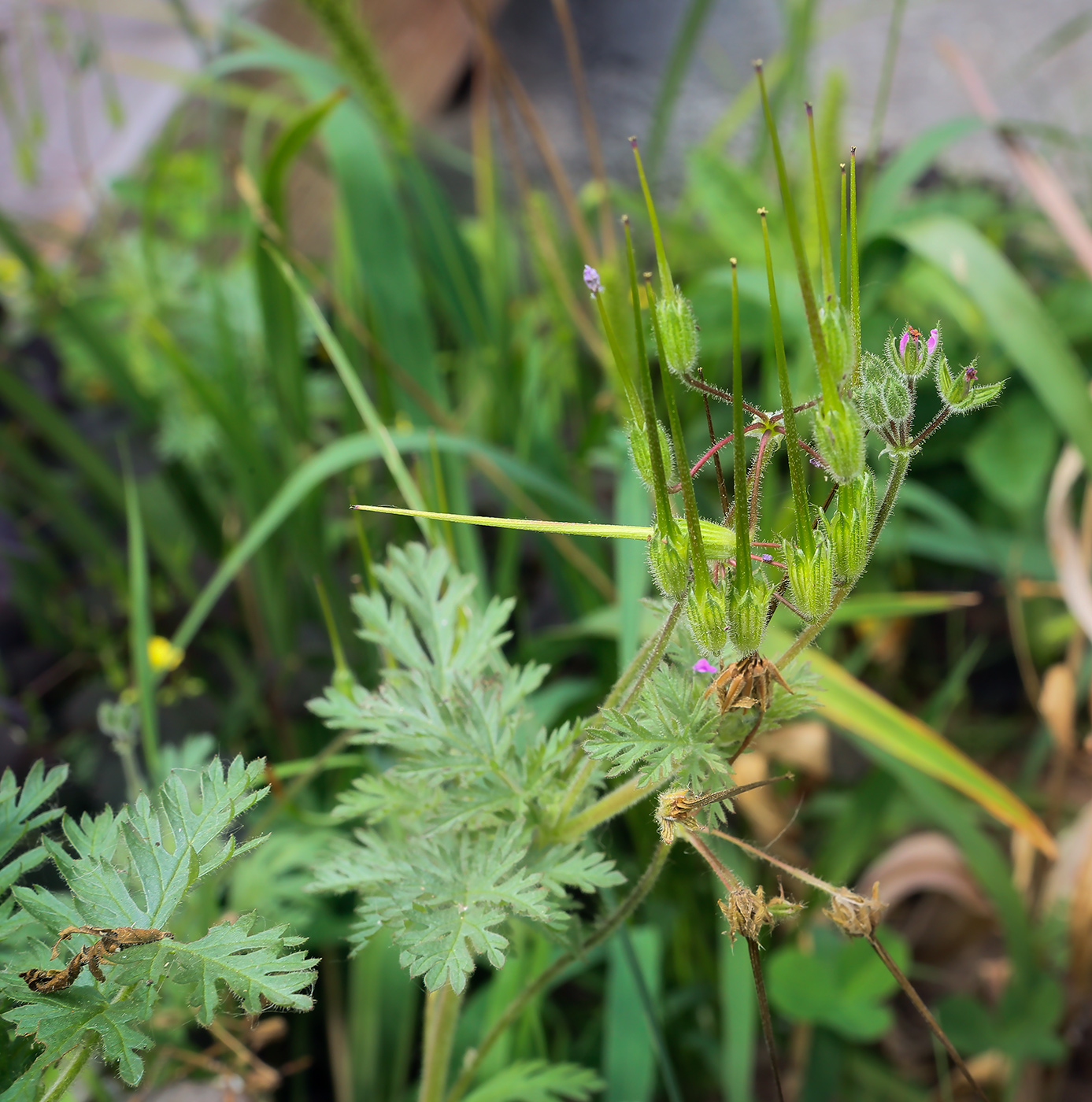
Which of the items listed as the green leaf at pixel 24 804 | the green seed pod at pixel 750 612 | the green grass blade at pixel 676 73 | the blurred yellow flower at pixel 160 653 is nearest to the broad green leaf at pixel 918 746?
the green seed pod at pixel 750 612

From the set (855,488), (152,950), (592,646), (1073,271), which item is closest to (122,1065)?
(152,950)

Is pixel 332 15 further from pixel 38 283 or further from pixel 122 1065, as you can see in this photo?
pixel 122 1065

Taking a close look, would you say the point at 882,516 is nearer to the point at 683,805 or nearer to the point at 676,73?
the point at 683,805

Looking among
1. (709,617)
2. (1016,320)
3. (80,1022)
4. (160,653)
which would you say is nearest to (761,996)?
(709,617)

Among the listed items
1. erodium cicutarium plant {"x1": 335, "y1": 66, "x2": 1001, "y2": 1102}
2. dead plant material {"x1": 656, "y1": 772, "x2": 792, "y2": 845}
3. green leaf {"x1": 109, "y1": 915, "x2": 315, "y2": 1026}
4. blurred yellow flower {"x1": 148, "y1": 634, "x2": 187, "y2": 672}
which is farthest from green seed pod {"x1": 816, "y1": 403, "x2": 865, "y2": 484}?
Answer: blurred yellow flower {"x1": 148, "y1": 634, "x2": 187, "y2": 672}

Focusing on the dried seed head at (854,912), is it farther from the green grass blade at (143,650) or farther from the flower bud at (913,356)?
the green grass blade at (143,650)

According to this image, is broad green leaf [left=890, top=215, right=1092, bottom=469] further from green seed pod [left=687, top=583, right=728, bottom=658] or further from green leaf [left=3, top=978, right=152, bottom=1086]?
green leaf [left=3, top=978, right=152, bottom=1086]
